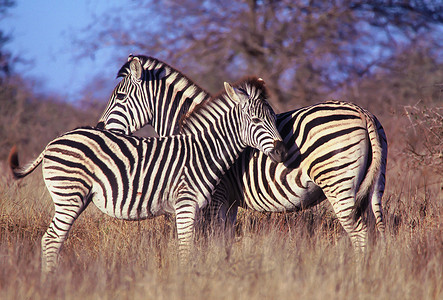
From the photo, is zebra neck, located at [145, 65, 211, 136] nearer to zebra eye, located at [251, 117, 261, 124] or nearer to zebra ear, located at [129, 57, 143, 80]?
zebra ear, located at [129, 57, 143, 80]

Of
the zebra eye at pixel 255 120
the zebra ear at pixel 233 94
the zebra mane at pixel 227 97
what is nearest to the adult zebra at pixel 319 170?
the zebra mane at pixel 227 97

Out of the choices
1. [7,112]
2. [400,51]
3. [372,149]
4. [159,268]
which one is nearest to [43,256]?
[159,268]

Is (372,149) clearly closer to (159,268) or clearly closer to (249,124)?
(249,124)

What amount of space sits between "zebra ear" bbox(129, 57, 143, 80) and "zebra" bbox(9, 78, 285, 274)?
4.04 feet

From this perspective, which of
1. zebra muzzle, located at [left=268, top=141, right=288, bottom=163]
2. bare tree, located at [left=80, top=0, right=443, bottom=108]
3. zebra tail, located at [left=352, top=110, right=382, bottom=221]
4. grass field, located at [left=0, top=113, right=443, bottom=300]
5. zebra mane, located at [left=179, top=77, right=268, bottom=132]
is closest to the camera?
grass field, located at [left=0, top=113, right=443, bottom=300]

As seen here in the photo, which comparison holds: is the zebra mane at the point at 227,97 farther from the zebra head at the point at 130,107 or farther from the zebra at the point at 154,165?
the zebra head at the point at 130,107

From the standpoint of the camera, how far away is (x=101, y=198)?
4547mm

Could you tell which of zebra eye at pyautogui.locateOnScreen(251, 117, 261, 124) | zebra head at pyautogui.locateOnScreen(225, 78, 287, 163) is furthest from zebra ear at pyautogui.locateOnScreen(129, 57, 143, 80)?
zebra eye at pyautogui.locateOnScreen(251, 117, 261, 124)

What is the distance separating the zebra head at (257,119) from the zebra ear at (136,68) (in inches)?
56.4

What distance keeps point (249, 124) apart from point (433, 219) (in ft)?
8.49

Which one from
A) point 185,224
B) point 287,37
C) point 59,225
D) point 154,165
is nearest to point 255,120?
point 154,165

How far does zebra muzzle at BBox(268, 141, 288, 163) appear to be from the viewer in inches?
178

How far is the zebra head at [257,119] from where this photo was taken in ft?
15.0

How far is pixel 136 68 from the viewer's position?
18.8 feet
